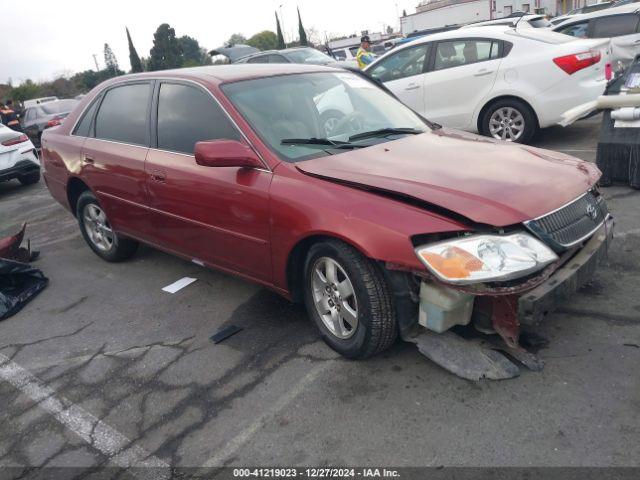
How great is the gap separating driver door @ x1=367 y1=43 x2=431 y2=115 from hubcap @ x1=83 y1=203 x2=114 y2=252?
4535 mm

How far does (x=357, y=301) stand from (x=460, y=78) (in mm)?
5478

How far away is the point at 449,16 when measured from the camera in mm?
60719

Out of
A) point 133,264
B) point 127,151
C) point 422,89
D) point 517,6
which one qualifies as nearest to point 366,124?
point 127,151

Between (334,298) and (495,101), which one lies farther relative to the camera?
(495,101)

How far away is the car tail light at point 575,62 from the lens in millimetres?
6793

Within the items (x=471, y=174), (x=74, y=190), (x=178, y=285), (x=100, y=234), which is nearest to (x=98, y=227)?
(x=100, y=234)

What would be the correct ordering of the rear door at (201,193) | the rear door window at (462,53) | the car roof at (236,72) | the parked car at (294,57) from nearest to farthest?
the rear door at (201,193), the car roof at (236,72), the rear door window at (462,53), the parked car at (294,57)

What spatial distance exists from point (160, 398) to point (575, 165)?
2854mm

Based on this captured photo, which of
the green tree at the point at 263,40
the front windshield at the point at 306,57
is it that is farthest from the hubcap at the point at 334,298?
the green tree at the point at 263,40

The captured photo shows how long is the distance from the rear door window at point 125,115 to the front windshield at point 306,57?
752cm

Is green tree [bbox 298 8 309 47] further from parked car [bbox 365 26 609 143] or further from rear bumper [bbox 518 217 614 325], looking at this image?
rear bumper [bbox 518 217 614 325]

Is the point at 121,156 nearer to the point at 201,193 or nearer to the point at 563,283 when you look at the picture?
the point at 201,193

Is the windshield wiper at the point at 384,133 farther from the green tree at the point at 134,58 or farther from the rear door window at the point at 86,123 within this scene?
the green tree at the point at 134,58

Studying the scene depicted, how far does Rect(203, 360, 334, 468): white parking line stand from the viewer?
8.47 feet
